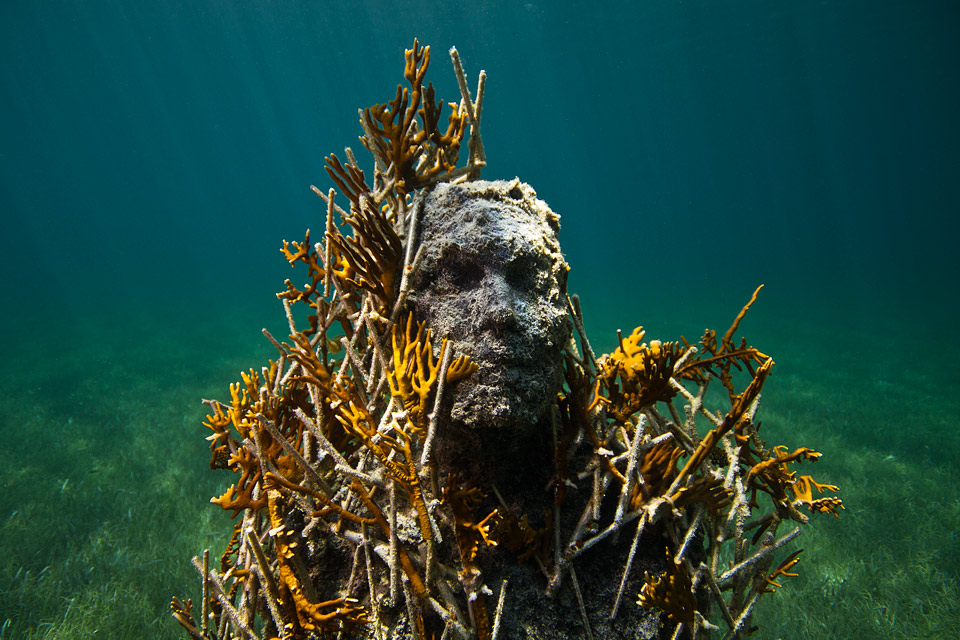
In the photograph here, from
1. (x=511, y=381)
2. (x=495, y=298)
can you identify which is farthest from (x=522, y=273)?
(x=511, y=381)

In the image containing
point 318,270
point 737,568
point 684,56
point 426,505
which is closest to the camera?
point 426,505

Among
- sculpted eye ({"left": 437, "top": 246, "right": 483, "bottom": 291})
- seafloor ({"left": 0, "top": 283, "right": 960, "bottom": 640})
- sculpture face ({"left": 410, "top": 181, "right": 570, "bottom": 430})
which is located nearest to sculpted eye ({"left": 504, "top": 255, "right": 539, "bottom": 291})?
sculpture face ({"left": 410, "top": 181, "right": 570, "bottom": 430})

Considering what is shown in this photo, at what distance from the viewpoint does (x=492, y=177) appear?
554cm

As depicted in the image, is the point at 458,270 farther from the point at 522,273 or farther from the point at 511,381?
the point at 511,381

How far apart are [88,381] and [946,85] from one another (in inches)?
3599

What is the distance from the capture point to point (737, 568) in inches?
73.9

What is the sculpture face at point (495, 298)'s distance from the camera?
1.91 metres

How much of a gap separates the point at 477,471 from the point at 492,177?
4.28 metres

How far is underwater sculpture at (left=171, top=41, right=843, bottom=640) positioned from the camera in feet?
5.78

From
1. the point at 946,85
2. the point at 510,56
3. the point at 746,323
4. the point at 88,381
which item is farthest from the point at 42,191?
the point at 946,85

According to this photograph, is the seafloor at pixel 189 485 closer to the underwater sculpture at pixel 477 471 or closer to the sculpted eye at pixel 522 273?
the underwater sculpture at pixel 477 471

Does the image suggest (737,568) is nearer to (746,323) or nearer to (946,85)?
(746,323)

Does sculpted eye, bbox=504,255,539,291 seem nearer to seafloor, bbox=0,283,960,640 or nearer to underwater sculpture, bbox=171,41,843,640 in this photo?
underwater sculpture, bbox=171,41,843,640

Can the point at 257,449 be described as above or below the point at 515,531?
above
